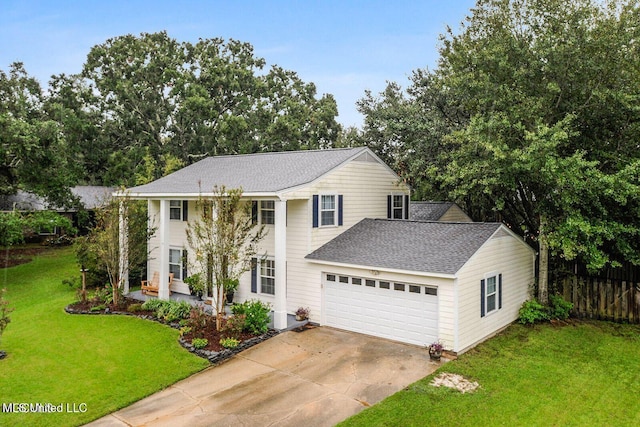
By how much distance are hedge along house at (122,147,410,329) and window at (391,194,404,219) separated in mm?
45

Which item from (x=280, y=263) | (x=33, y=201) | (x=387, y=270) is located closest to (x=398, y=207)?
(x=387, y=270)

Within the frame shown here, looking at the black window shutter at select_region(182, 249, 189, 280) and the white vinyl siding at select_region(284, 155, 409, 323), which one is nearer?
the white vinyl siding at select_region(284, 155, 409, 323)

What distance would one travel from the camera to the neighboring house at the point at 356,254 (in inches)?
478

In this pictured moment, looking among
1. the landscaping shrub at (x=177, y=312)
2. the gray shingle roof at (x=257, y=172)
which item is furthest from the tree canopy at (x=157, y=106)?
the landscaping shrub at (x=177, y=312)

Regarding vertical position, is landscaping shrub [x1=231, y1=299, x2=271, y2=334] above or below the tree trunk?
below

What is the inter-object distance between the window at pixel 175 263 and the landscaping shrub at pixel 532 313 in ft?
44.0

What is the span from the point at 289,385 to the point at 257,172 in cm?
984

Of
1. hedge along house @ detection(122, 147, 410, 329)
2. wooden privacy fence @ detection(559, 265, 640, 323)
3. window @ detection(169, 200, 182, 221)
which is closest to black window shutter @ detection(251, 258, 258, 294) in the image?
hedge along house @ detection(122, 147, 410, 329)

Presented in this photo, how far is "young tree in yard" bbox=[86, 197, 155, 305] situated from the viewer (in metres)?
16.4

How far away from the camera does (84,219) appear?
30156 millimetres

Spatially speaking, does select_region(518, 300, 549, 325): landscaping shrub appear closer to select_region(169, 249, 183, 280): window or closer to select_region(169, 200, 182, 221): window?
select_region(169, 249, 183, 280): window

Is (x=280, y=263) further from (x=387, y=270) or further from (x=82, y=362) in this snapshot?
(x=82, y=362)

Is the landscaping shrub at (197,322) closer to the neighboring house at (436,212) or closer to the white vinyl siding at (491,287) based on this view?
the white vinyl siding at (491,287)

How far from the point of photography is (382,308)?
13.0 meters
